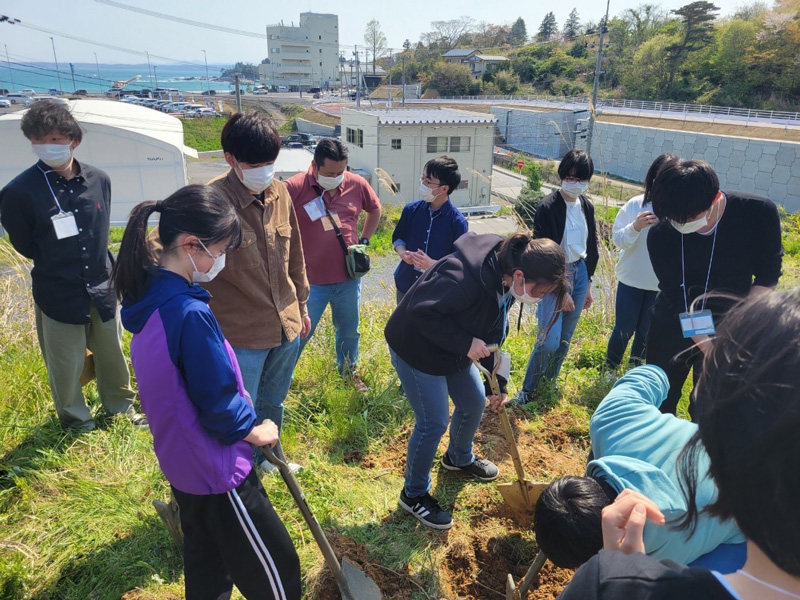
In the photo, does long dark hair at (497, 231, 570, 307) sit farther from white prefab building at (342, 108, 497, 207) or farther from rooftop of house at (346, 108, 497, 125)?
rooftop of house at (346, 108, 497, 125)

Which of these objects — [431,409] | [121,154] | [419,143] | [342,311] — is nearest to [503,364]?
[431,409]

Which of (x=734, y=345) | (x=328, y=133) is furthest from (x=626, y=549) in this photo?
(x=328, y=133)

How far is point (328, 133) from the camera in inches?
1527

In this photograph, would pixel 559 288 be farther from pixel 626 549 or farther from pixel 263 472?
pixel 263 472

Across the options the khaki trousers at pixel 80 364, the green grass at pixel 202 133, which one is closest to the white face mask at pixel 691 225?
the khaki trousers at pixel 80 364

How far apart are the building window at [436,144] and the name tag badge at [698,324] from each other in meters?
23.3

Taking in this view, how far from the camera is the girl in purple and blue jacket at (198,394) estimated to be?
1503mm

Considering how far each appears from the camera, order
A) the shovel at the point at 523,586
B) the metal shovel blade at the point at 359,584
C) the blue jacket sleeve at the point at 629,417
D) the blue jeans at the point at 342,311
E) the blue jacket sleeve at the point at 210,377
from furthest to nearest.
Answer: the blue jeans at the point at 342,311 → the metal shovel blade at the point at 359,584 → the shovel at the point at 523,586 → the blue jacket sleeve at the point at 210,377 → the blue jacket sleeve at the point at 629,417

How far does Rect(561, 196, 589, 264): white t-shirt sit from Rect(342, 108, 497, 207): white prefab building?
66.8ft

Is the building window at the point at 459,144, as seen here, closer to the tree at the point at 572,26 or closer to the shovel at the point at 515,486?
the shovel at the point at 515,486

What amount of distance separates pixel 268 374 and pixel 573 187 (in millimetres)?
2221

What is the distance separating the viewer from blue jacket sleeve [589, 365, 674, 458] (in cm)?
134

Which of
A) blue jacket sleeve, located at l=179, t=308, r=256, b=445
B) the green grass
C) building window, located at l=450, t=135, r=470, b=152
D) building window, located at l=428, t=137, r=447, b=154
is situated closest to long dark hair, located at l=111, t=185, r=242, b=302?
blue jacket sleeve, located at l=179, t=308, r=256, b=445

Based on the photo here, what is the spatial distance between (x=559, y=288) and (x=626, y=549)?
4.66 ft
